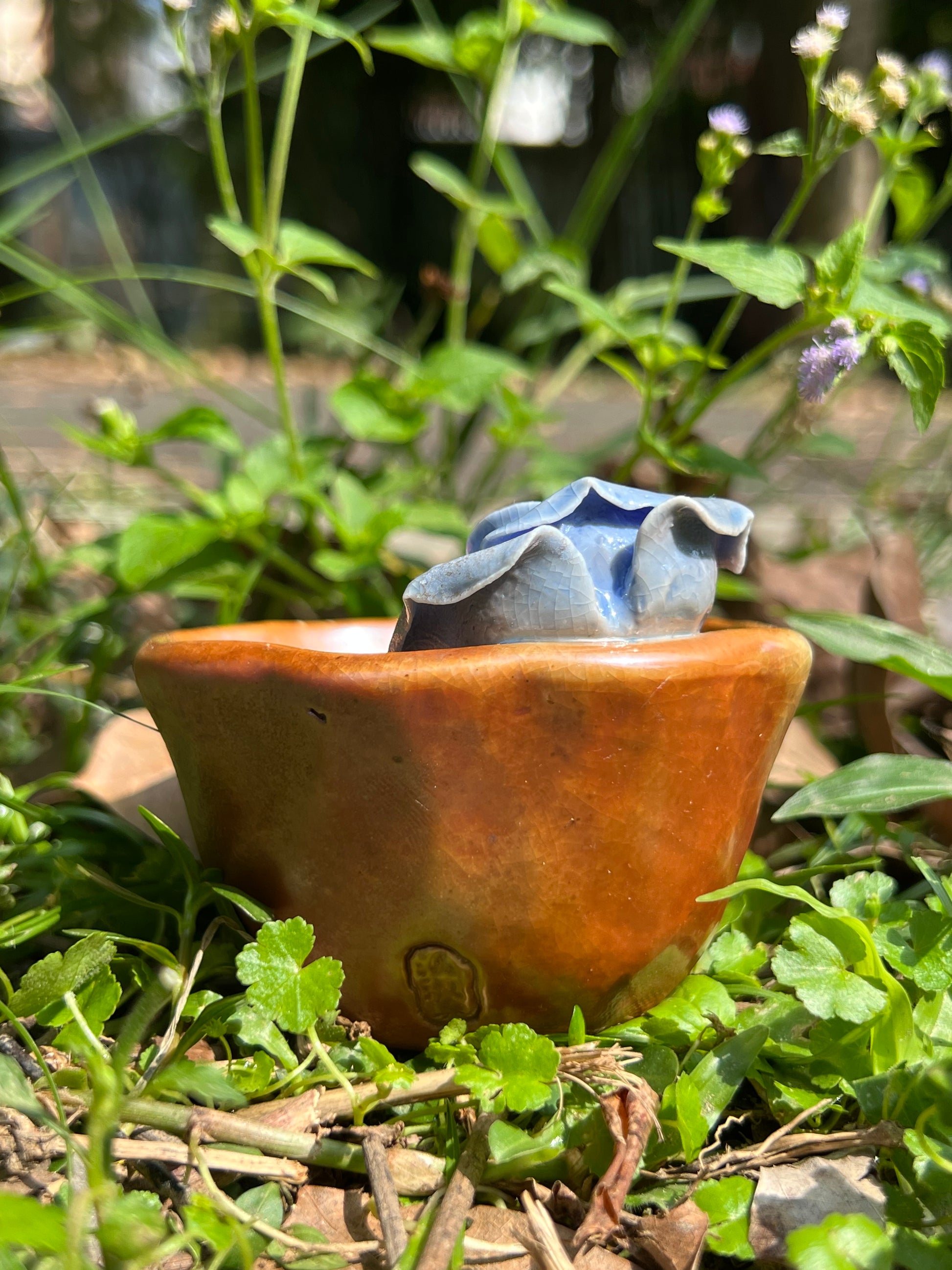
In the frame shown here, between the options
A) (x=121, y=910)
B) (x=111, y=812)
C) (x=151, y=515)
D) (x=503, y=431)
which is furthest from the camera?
(x=503, y=431)

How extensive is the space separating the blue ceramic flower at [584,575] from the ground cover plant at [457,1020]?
0.23m

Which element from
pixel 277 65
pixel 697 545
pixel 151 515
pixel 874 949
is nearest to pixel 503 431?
pixel 151 515

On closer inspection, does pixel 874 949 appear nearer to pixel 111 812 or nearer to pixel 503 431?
pixel 111 812

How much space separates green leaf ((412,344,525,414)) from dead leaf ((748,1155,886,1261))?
1041mm

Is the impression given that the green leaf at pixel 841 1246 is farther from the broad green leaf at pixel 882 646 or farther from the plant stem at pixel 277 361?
the plant stem at pixel 277 361

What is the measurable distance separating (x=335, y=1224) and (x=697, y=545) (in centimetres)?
58

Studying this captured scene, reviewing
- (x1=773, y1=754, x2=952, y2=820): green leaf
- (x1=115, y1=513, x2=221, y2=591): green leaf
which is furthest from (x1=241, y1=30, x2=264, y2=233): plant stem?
(x1=773, y1=754, x2=952, y2=820): green leaf

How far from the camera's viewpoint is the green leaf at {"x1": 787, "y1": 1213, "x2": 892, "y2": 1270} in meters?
0.61

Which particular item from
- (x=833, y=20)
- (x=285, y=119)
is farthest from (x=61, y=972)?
(x=833, y=20)

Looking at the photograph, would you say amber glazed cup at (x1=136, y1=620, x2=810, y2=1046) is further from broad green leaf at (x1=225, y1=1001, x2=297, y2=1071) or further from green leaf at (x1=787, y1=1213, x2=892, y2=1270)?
green leaf at (x1=787, y1=1213, x2=892, y2=1270)

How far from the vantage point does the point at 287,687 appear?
848 mm

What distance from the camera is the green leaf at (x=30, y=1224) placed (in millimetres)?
533

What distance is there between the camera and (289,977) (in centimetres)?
83

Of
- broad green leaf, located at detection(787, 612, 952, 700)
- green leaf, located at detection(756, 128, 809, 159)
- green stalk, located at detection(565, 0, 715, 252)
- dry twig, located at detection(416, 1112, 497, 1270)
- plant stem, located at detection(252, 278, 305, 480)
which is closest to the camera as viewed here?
dry twig, located at detection(416, 1112, 497, 1270)
